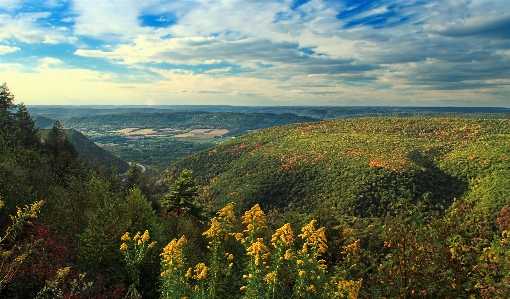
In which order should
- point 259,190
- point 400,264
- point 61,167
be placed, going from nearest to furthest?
point 400,264, point 61,167, point 259,190

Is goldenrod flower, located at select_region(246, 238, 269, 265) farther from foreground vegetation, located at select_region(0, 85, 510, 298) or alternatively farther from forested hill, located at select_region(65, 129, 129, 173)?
forested hill, located at select_region(65, 129, 129, 173)

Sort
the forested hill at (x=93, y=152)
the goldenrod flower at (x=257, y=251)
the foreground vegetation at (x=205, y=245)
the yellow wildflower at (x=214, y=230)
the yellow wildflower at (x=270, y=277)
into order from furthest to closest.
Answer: the forested hill at (x=93, y=152) → the yellow wildflower at (x=214, y=230) → the goldenrod flower at (x=257, y=251) → the yellow wildflower at (x=270, y=277) → the foreground vegetation at (x=205, y=245)

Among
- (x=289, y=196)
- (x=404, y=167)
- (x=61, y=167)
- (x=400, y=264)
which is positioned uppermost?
(x=400, y=264)

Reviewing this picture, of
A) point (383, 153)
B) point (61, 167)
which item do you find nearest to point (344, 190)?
point (383, 153)

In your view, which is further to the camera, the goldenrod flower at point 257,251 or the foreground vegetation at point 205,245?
the goldenrod flower at point 257,251

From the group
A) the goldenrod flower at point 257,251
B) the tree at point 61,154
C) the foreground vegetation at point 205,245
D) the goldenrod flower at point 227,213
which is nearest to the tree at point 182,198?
the foreground vegetation at point 205,245

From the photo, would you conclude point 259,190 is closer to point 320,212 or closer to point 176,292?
point 320,212

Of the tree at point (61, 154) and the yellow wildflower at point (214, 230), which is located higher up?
the yellow wildflower at point (214, 230)

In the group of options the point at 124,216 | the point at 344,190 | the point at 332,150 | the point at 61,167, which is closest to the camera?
the point at 124,216

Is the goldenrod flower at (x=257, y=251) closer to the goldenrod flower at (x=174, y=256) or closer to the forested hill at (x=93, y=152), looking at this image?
the goldenrod flower at (x=174, y=256)
